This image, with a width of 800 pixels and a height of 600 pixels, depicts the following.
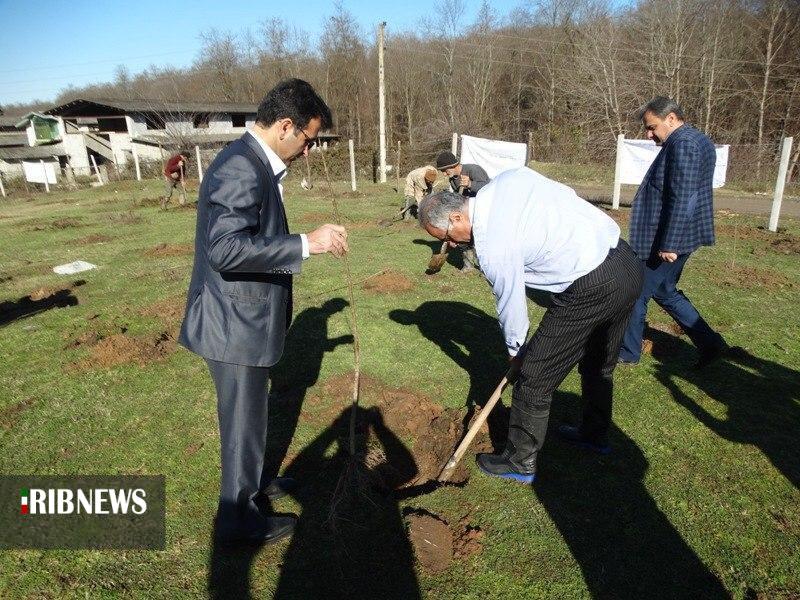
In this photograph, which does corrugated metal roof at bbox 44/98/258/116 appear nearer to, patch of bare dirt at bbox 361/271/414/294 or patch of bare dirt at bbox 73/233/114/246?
patch of bare dirt at bbox 73/233/114/246

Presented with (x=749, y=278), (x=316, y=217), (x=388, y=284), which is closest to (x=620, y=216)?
(x=749, y=278)

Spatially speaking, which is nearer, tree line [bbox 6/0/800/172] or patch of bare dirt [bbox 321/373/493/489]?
patch of bare dirt [bbox 321/373/493/489]

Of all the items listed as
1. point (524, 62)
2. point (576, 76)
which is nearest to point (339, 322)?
point (576, 76)

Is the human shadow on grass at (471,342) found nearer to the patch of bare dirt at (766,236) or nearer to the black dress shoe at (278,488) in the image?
the black dress shoe at (278,488)

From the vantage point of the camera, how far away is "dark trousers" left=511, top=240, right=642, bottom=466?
2.66 m

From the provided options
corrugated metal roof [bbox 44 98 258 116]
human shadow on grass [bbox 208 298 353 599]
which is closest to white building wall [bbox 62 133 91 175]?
corrugated metal roof [bbox 44 98 258 116]

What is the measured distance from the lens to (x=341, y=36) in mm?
34625

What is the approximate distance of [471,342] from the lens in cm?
529

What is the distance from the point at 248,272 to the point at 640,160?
12970 millimetres

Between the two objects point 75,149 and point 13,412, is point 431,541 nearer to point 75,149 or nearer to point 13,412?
point 13,412

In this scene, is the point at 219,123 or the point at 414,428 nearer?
the point at 414,428

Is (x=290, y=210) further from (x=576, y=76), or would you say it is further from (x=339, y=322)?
(x=576, y=76)

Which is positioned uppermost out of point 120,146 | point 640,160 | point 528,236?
point 120,146

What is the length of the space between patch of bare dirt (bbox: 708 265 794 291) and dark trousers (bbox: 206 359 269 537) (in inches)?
266
